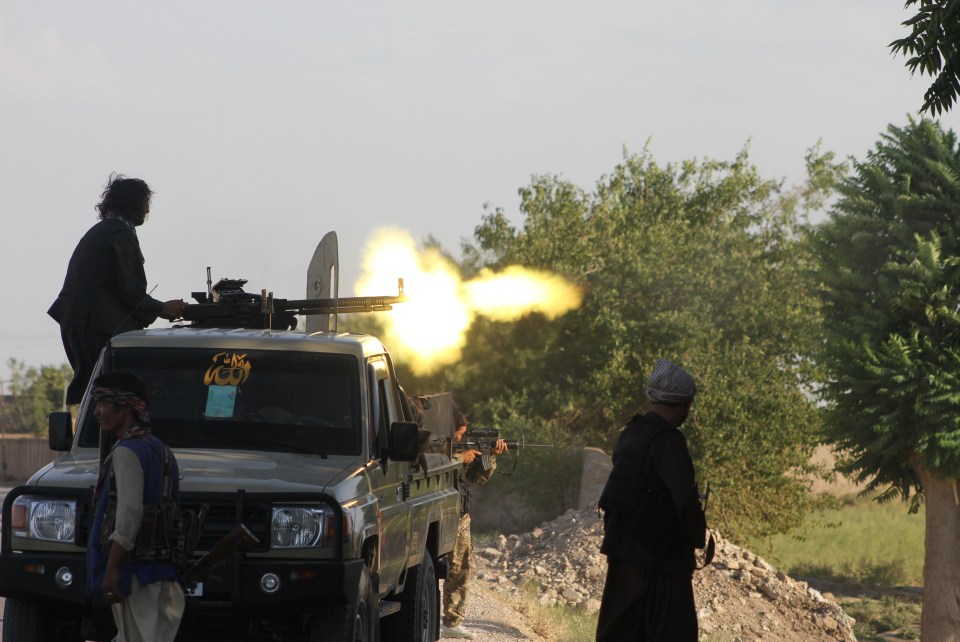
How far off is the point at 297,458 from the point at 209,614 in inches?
45.6

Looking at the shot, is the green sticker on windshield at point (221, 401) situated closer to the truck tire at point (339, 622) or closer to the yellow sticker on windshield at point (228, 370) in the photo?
the yellow sticker on windshield at point (228, 370)

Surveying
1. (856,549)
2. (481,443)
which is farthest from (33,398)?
(481,443)

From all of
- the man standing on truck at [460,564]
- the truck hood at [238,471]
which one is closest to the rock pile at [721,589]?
the man standing on truck at [460,564]

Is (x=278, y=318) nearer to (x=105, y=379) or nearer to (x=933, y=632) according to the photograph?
(x=105, y=379)

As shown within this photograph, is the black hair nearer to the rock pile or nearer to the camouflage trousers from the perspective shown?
the camouflage trousers

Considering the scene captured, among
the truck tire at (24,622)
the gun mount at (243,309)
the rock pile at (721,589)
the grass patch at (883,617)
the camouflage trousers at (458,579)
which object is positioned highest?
the gun mount at (243,309)

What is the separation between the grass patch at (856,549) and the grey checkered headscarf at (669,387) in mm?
32047

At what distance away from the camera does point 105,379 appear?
6.74 metres

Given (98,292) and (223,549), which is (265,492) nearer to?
(223,549)

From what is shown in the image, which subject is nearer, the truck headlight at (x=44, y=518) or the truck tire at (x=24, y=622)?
the truck headlight at (x=44, y=518)

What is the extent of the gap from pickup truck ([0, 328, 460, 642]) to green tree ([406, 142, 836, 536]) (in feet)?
94.3

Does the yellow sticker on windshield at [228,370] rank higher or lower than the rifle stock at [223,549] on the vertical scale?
higher

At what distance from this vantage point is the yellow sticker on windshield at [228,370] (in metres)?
9.13

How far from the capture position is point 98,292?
9.72 meters
